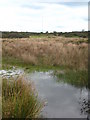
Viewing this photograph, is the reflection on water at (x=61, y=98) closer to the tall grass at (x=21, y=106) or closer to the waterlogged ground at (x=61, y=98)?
the waterlogged ground at (x=61, y=98)

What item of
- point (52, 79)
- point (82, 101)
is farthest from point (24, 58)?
point (82, 101)

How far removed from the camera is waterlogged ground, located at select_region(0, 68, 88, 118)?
564cm

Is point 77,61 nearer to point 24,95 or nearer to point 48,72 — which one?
point 48,72

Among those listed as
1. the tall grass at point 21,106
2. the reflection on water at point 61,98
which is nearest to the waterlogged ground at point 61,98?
the reflection on water at point 61,98

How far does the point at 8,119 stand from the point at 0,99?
44cm

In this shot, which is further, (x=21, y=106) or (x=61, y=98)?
(x=61, y=98)

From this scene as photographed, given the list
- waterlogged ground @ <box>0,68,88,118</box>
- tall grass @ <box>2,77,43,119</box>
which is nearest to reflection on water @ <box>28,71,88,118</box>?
waterlogged ground @ <box>0,68,88,118</box>

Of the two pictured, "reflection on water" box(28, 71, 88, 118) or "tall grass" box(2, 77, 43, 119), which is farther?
"reflection on water" box(28, 71, 88, 118)

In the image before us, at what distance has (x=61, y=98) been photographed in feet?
21.8

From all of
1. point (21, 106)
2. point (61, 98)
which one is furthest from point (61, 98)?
point (21, 106)

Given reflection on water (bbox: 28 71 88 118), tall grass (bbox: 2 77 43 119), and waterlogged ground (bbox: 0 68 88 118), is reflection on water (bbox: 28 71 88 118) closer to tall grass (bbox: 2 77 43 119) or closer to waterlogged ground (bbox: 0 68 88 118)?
waterlogged ground (bbox: 0 68 88 118)

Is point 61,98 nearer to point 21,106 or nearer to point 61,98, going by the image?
point 61,98

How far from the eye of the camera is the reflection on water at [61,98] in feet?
18.5

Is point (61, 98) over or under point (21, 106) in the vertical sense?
under
